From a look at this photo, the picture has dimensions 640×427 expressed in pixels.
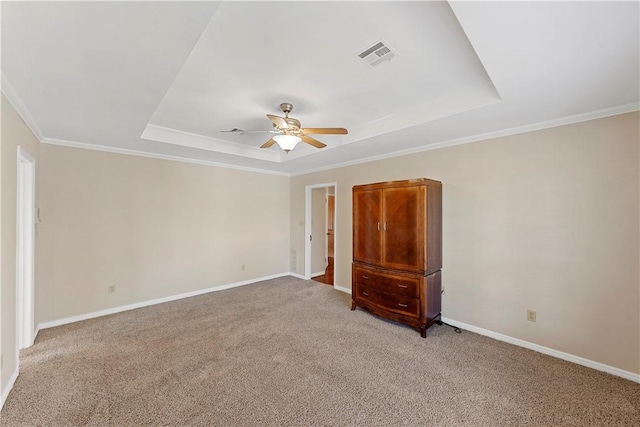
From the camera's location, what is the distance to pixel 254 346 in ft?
9.28

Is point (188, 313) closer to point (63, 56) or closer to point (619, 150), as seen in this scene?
point (63, 56)

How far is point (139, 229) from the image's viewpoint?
3.99 m

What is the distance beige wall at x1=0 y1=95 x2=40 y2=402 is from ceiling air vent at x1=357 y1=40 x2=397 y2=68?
8.81 ft

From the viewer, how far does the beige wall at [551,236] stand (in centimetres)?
234

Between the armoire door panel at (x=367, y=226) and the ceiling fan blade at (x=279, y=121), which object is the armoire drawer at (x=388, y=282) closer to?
the armoire door panel at (x=367, y=226)

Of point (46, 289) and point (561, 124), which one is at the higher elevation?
point (561, 124)

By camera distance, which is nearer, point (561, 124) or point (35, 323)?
point (561, 124)

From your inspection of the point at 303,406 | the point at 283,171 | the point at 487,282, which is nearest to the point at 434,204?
the point at 487,282

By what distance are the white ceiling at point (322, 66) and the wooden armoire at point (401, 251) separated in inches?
29.6

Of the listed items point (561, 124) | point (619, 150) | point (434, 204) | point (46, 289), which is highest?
point (561, 124)

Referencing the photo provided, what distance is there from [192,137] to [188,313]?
8.18 feet

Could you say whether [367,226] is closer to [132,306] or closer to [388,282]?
[388,282]

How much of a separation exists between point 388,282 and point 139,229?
370 cm

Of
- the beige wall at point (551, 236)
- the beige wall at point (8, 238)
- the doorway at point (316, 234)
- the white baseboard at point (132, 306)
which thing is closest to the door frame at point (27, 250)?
the white baseboard at point (132, 306)
